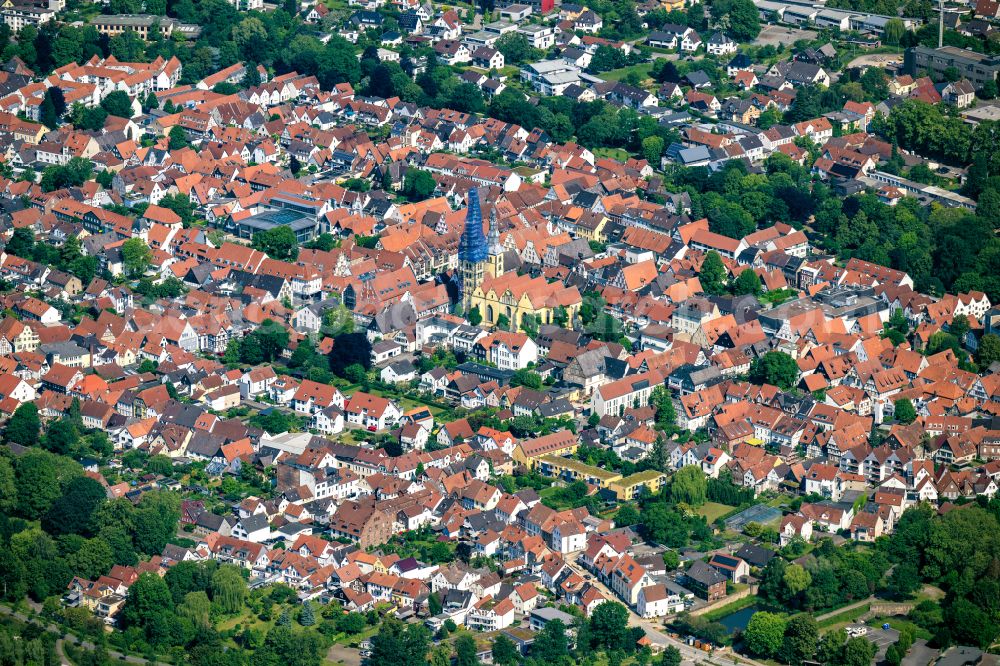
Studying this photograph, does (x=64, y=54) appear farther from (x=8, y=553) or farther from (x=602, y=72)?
(x=8, y=553)

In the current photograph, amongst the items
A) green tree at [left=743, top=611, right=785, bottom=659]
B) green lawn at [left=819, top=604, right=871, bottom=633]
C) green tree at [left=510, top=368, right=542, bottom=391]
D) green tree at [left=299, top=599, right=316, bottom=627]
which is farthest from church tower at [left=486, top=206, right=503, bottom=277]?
green tree at [left=743, top=611, right=785, bottom=659]

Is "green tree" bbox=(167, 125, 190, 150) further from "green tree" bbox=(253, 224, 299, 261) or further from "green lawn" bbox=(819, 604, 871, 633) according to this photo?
"green lawn" bbox=(819, 604, 871, 633)

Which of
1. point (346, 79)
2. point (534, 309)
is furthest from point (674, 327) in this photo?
point (346, 79)

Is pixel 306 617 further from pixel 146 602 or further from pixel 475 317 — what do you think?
pixel 475 317

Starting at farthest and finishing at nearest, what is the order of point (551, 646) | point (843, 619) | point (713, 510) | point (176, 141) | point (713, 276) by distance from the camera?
point (176, 141), point (713, 276), point (713, 510), point (843, 619), point (551, 646)

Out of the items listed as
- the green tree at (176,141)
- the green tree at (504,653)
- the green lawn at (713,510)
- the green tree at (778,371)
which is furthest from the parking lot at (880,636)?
the green tree at (176,141)

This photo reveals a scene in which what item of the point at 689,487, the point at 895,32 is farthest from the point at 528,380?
the point at 895,32
